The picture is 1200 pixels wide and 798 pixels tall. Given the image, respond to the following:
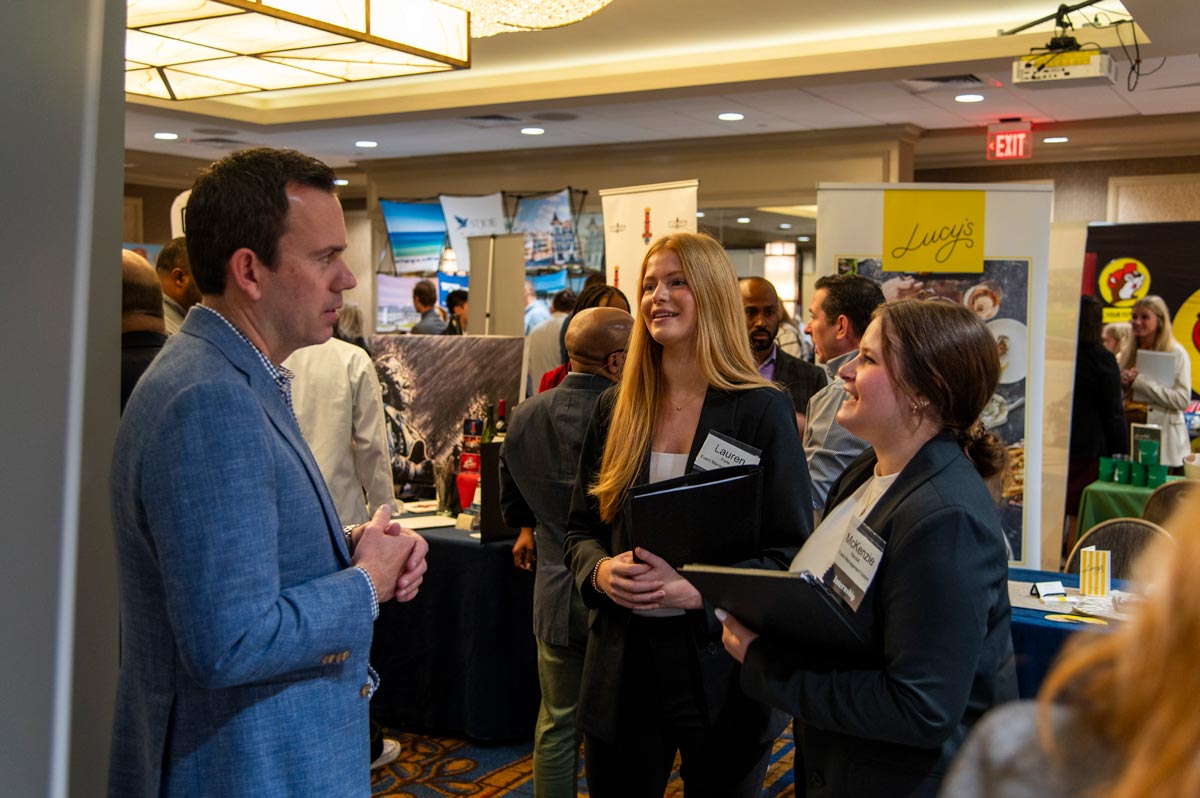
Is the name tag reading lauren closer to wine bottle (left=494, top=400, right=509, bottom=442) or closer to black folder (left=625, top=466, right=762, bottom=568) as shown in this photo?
black folder (left=625, top=466, right=762, bottom=568)

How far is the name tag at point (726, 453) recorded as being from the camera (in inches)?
83.5

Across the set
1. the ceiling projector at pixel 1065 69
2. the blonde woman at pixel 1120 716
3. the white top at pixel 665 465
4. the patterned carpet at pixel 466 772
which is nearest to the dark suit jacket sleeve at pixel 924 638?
the white top at pixel 665 465

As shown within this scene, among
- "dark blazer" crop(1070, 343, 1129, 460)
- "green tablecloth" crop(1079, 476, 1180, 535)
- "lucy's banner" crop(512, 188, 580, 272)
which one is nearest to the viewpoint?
"green tablecloth" crop(1079, 476, 1180, 535)

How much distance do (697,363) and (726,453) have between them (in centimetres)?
22

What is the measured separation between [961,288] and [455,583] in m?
2.48

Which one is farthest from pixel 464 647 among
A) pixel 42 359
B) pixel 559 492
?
pixel 42 359

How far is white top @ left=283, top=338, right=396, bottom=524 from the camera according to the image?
3.79 metres

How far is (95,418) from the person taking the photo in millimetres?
1584

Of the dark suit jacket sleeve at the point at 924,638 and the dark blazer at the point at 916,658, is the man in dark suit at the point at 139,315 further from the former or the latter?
the dark suit jacket sleeve at the point at 924,638

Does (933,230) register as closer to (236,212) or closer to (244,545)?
(236,212)

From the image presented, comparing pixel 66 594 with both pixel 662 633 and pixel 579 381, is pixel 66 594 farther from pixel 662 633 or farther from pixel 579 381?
pixel 579 381

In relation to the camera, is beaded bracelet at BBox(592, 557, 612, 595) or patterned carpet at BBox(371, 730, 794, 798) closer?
beaded bracelet at BBox(592, 557, 612, 595)

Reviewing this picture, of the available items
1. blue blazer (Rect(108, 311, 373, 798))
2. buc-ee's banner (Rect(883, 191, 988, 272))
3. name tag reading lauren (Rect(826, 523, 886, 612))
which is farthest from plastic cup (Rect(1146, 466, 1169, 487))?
blue blazer (Rect(108, 311, 373, 798))

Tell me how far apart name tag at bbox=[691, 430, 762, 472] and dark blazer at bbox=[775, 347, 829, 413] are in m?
2.31
